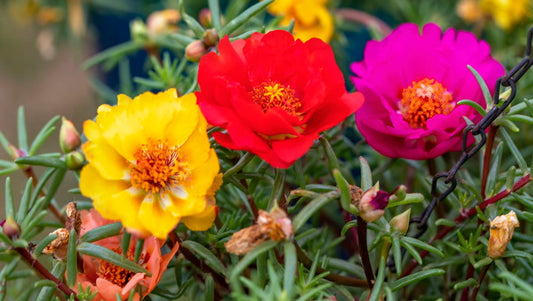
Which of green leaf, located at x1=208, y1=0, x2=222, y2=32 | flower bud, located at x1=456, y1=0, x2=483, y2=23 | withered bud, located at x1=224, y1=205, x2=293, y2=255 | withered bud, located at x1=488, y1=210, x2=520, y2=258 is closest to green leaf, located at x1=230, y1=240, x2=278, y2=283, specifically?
withered bud, located at x1=224, y1=205, x2=293, y2=255

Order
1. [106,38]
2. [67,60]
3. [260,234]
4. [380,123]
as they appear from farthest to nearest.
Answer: [67,60] → [106,38] → [380,123] → [260,234]

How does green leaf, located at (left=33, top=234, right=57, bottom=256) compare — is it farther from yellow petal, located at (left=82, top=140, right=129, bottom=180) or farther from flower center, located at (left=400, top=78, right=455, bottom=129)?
flower center, located at (left=400, top=78, right=455, bottom=129)

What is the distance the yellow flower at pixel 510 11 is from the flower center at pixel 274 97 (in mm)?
661

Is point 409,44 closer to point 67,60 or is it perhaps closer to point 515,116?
point 515,116

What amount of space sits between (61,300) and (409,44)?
1.59 ft

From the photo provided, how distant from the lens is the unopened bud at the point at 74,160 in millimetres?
566

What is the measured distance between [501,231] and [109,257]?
1.23ft

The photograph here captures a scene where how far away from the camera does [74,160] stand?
1.86 ft

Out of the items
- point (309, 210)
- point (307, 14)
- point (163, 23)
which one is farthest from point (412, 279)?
point (163, 23)

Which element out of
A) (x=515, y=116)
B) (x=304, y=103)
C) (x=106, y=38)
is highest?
(x=106, y=38)

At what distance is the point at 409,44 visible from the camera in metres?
0.67

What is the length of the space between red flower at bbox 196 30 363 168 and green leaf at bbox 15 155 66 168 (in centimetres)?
17

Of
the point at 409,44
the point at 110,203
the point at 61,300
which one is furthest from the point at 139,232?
the point at 409,44

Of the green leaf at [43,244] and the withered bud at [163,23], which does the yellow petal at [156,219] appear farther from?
the withered bud at [163,23]
